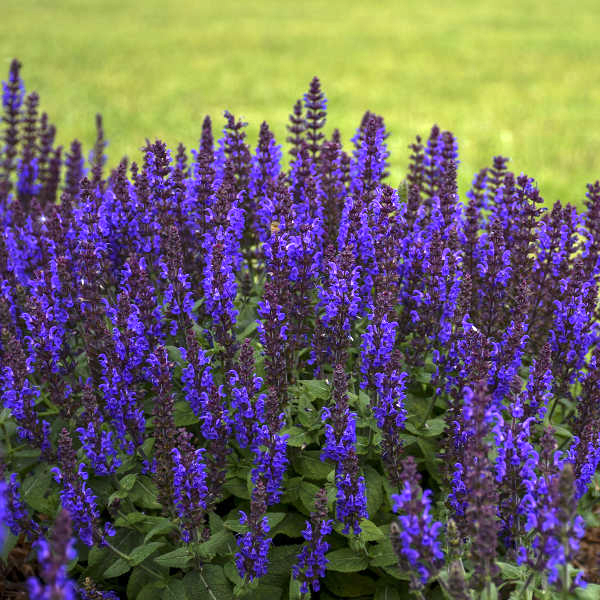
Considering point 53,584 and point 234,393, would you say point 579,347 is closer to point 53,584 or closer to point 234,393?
point 234,393

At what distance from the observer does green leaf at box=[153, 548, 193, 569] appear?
3.46 meters

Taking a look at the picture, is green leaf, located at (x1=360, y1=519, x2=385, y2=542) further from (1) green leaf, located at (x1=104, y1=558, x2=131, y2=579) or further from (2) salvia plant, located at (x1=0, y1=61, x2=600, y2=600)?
(1) green leaf, located at (x1=104, y1=558, x2=131, y2=579)

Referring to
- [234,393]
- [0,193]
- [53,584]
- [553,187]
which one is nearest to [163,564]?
[234,393]

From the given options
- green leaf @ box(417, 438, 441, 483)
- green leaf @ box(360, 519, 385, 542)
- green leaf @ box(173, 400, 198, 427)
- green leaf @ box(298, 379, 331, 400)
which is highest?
green leaf @ box(298, 379, 331, 400)

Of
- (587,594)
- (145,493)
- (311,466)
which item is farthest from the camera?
(311,466)

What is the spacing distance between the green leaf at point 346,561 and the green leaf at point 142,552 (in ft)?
2.69

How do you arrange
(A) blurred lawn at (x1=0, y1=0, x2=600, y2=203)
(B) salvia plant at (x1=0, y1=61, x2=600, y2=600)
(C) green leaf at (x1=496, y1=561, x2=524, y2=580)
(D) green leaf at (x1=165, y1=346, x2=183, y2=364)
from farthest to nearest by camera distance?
A: (A) blurred lawn at (x1=0, y1=0, x2=600, y2=203) < (D) green leaf at (x1=165, y1=346, x2=183, y2=364) < (B) salvia plant at (x1=0, y1=61, x2=600, y2=600) < (C) green leaf at (x1=496, y1=561, x2=524, y2=580)

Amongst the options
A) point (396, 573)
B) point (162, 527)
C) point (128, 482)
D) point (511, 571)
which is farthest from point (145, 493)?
point (511, 571)

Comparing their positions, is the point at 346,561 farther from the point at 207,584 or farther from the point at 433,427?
the point at 433,427

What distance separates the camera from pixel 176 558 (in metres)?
3.48

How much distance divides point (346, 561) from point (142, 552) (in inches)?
38.3

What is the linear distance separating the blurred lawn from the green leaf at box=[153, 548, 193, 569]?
29.5 feet

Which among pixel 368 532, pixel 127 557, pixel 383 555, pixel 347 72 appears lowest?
pixel 127 557

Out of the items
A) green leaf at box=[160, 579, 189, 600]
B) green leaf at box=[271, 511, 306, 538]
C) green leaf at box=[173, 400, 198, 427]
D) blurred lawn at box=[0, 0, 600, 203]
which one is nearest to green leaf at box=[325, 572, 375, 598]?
green leaf at box=[271, 511, 306, 538]
